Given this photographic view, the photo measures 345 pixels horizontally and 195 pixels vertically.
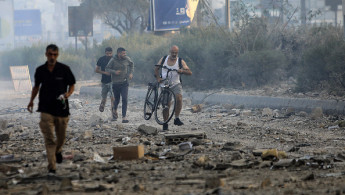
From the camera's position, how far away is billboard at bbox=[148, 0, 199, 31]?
33.0m

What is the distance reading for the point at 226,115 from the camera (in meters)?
15.8

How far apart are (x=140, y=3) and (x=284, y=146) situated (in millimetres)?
40612

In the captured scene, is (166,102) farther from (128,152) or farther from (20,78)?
(20,78)

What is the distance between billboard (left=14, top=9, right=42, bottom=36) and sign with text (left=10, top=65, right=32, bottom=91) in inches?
4245

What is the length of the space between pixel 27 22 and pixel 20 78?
4384 inches

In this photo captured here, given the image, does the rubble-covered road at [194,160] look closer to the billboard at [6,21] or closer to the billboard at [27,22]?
the billboard at [6,21]

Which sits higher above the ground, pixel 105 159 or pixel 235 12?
pixel 235 12

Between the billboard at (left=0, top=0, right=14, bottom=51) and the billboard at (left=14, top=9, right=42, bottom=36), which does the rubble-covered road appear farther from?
the billboard at (left=14, top=9, right=42, bottom=36)

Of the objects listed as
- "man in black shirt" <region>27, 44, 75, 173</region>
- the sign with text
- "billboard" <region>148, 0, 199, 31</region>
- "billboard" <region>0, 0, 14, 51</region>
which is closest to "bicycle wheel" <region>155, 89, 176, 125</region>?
"man in black shirt" <region>27, 44, 75, 173</region>

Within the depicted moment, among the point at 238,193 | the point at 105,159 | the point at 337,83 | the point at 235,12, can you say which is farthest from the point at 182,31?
the point at 238,193

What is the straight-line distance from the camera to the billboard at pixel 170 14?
108 feet

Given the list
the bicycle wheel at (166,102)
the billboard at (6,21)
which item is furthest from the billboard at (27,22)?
the bicycle wheel at (166,102)

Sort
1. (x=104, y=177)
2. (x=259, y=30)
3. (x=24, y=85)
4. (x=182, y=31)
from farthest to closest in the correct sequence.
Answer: (x=24, y=85), (x=182, y=31), (x=259, y=30), (x=104, y=177)

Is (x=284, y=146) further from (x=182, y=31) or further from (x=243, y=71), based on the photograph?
(x=182, y=31)
